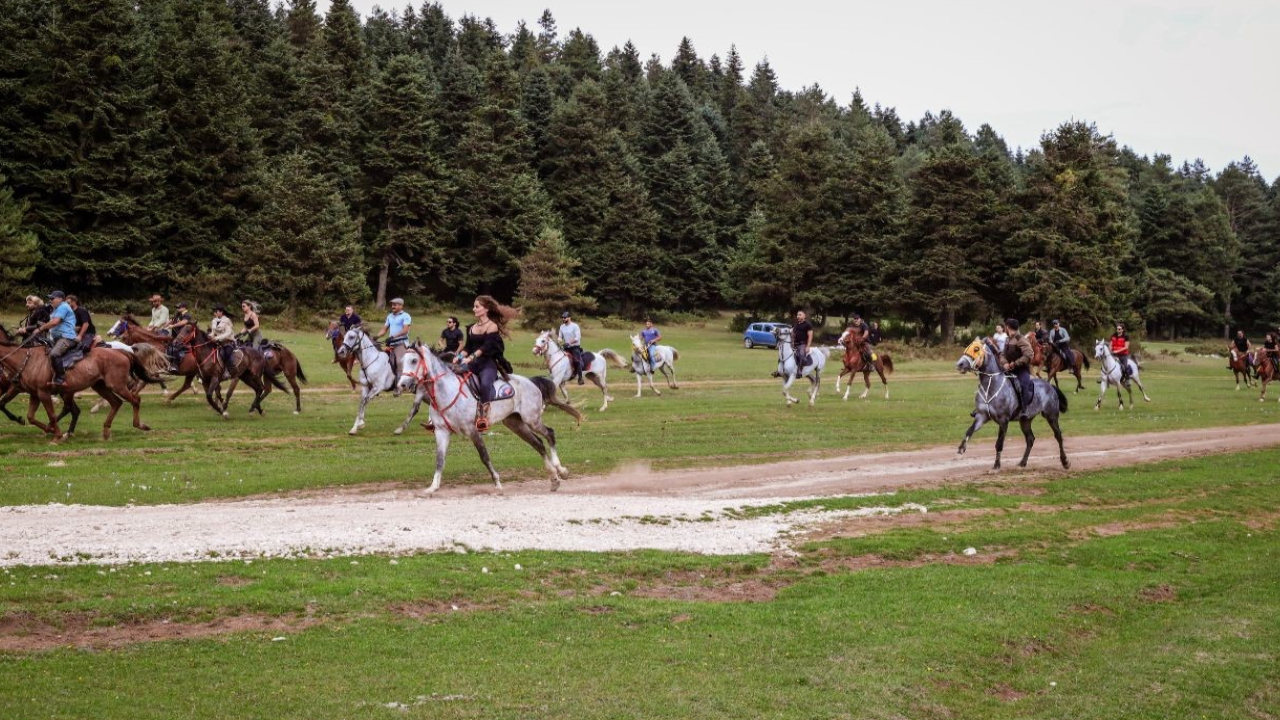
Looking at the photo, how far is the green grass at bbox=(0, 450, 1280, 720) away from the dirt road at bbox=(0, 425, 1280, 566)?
0.72 metres

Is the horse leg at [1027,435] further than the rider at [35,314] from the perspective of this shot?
No

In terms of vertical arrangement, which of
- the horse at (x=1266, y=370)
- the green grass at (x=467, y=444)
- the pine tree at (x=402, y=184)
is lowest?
the green grass at (x=467, y=444)

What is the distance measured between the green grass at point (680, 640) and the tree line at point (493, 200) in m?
55.3

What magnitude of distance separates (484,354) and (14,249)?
49902 mm

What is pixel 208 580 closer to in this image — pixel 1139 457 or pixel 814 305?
pixel 1139 457

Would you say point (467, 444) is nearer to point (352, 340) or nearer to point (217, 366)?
point (352, 340)

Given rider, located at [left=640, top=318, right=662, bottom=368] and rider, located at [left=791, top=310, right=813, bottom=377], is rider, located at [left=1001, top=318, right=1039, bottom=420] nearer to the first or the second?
rider, located at [left=791, top=310, right=813, bottom=377]

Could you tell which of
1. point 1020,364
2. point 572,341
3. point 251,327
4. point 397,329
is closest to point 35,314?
point 251,327

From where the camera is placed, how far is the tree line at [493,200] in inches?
2726

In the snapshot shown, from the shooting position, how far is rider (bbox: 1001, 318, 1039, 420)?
24594 millimetres

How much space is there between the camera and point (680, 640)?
11.9 m

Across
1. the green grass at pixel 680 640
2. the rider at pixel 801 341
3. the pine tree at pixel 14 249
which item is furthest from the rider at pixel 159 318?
the pine tree at pixel 14 249

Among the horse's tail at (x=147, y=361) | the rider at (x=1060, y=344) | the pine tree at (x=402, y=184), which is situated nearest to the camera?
the horse's tail at (x=147, y=361)

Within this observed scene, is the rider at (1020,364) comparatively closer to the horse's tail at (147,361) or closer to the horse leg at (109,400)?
the horse leg at (109,400)
